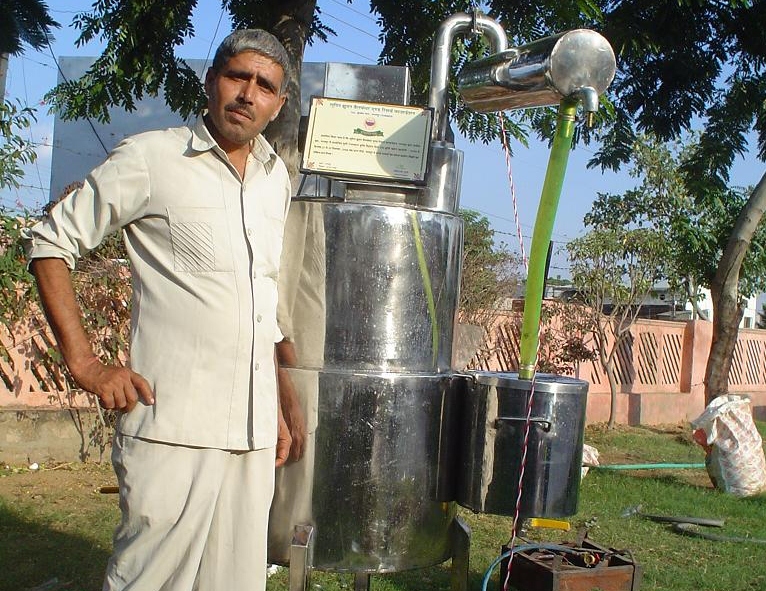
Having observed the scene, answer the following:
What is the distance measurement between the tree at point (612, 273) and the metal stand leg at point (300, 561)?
8.05m

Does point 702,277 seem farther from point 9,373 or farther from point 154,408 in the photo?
point 154,408

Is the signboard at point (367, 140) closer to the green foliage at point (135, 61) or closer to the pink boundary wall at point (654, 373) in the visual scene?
the green foliage at point (135, 61)

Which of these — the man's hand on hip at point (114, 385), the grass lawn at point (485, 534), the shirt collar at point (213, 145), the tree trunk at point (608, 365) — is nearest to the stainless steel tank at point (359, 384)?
the shirt collar at point (213, 145)

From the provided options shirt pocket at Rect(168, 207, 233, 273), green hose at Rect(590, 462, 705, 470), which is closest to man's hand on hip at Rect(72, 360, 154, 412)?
shirt pocket at Rect(168, 207, 233, 273)

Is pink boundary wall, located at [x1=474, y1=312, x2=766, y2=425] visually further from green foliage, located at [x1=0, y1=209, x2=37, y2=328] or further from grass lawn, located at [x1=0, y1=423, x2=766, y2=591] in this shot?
green foliage, located at [x1=0, y1=209, x2=37, y2=328]

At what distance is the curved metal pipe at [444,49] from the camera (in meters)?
3.10

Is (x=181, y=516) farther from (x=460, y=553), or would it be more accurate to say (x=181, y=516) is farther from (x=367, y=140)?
(x=367, y=140)

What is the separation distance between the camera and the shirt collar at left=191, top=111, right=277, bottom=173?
2146mm

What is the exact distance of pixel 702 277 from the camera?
9984 millimetres

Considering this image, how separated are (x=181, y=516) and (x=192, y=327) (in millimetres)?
440

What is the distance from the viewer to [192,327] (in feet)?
6.78

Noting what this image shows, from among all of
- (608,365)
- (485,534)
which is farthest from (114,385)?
(608,365)

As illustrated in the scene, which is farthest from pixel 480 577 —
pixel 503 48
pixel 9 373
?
pixel 9 373

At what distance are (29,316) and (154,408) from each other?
418 centimetres
